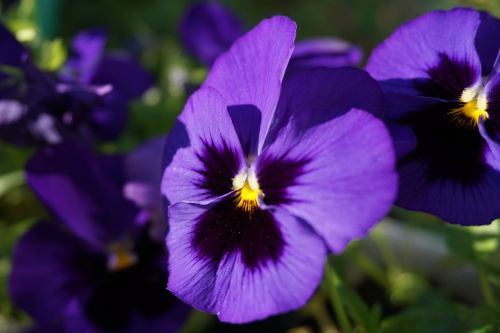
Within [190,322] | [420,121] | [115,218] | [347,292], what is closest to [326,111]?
[420,121]

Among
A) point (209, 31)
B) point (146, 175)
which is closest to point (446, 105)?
point (146, 175)

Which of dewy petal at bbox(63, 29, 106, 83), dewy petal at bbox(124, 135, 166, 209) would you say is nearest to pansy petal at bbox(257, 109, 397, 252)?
dewy petal at bbox(124, 135, 166, 209)

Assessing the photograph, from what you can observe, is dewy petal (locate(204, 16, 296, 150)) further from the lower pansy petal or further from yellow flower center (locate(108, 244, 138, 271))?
yellow flower center (locate(108, 244, 138, 271))

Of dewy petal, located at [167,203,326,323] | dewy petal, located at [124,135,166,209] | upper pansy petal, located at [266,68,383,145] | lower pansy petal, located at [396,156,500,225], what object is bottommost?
dewy petal, located at [124,135,166,209]

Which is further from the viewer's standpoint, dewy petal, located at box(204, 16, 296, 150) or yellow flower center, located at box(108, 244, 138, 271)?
yellow flower center, located at box(108, 244, 138, 271)

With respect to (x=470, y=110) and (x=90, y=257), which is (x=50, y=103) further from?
(x=470, y=110)

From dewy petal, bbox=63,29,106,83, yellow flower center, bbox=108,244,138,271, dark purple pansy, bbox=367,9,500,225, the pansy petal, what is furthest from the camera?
dewy petal, bbox=63,29,106,83

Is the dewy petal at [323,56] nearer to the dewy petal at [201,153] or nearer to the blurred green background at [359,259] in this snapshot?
the blurred green background at [359,259]

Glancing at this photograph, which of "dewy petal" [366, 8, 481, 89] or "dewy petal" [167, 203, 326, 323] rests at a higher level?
"dewy petal" [366, 8, 481, 89]
